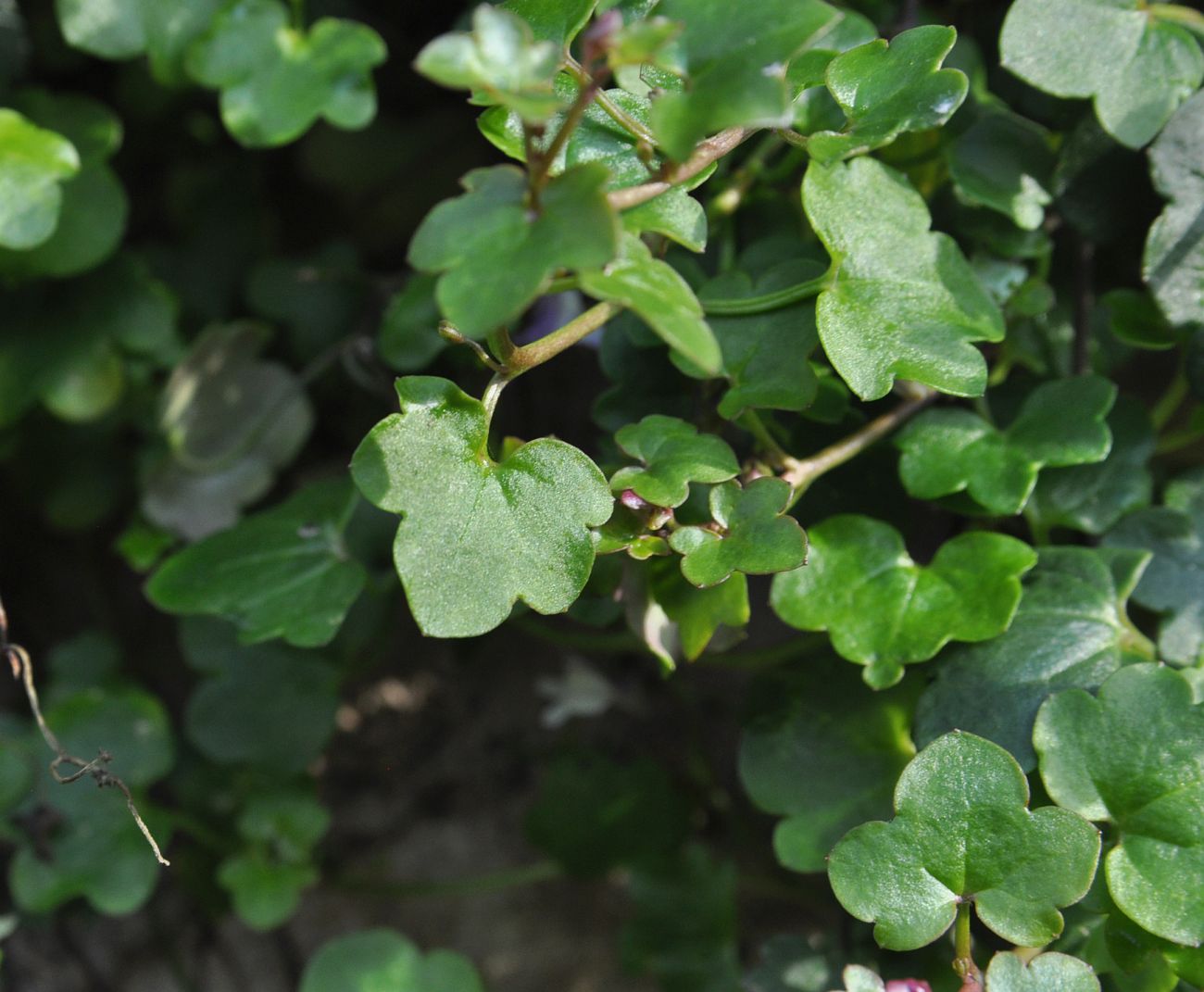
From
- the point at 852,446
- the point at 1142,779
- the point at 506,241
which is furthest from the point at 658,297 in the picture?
the point at 1142,779

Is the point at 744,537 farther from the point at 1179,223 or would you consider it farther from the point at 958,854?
the point at 1179,223

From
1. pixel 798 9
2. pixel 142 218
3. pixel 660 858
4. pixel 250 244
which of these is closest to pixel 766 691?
pixel 660 858

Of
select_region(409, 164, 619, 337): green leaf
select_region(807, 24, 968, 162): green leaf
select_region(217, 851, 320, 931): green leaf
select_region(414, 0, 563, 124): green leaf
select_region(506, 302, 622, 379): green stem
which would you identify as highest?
select_region(414, 0, 563, 124): green leaf

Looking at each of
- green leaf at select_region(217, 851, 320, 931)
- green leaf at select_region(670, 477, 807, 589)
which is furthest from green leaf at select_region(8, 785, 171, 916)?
green leaf at select_region(670, 477, 807, 589)

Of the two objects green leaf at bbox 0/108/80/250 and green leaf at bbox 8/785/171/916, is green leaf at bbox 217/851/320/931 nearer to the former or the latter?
green leaf at bbox 8/785/171/916

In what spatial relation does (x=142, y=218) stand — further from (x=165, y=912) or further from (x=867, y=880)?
(x=867, y=880)

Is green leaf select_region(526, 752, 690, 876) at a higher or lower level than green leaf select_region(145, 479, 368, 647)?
lower

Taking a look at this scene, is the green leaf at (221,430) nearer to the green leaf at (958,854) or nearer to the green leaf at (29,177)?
the green leaf at (29,177)
